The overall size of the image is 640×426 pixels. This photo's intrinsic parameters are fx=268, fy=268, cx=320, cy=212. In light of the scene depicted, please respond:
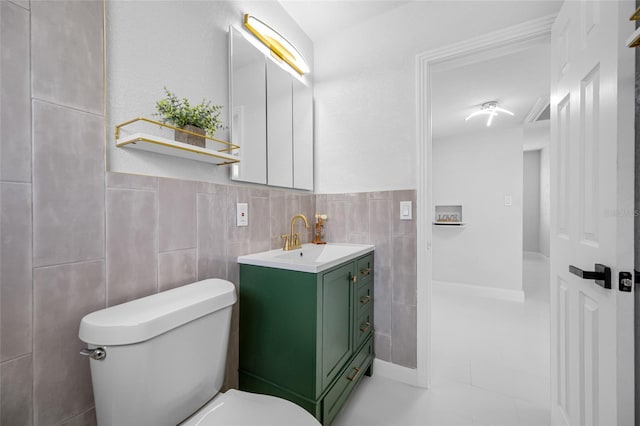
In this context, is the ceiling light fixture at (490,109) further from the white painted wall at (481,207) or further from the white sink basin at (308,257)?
→ the white sink basin at (308,257)

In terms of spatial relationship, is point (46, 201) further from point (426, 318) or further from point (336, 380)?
point (426, 318)

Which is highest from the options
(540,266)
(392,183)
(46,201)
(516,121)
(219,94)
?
(516,121)

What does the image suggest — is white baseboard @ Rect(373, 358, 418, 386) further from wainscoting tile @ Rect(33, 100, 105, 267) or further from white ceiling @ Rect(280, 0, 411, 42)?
white ceiling @ Rect(280, 0, 411, 42)

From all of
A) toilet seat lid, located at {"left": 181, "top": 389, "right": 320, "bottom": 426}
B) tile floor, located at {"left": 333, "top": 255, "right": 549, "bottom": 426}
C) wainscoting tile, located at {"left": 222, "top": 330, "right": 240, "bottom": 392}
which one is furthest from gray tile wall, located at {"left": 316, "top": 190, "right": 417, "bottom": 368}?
toilet seat lid, located at {"left": 181, "top": 389, "right": 320, "bottom": 426}

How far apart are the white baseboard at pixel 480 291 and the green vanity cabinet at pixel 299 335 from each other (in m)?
2.90

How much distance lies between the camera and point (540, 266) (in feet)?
17.6

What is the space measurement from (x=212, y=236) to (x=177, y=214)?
203mm

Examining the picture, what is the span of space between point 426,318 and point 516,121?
3.11 meters

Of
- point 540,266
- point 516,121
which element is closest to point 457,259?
point 516,121

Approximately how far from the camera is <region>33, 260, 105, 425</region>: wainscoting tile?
79 centimetres

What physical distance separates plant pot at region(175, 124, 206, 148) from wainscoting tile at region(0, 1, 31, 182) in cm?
42

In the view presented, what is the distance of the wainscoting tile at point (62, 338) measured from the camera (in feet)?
2.59

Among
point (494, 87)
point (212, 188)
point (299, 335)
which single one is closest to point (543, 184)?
point (494, 87)

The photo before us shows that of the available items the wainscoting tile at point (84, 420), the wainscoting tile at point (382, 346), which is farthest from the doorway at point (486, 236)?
the wainscoting tile at point (84, 420)
